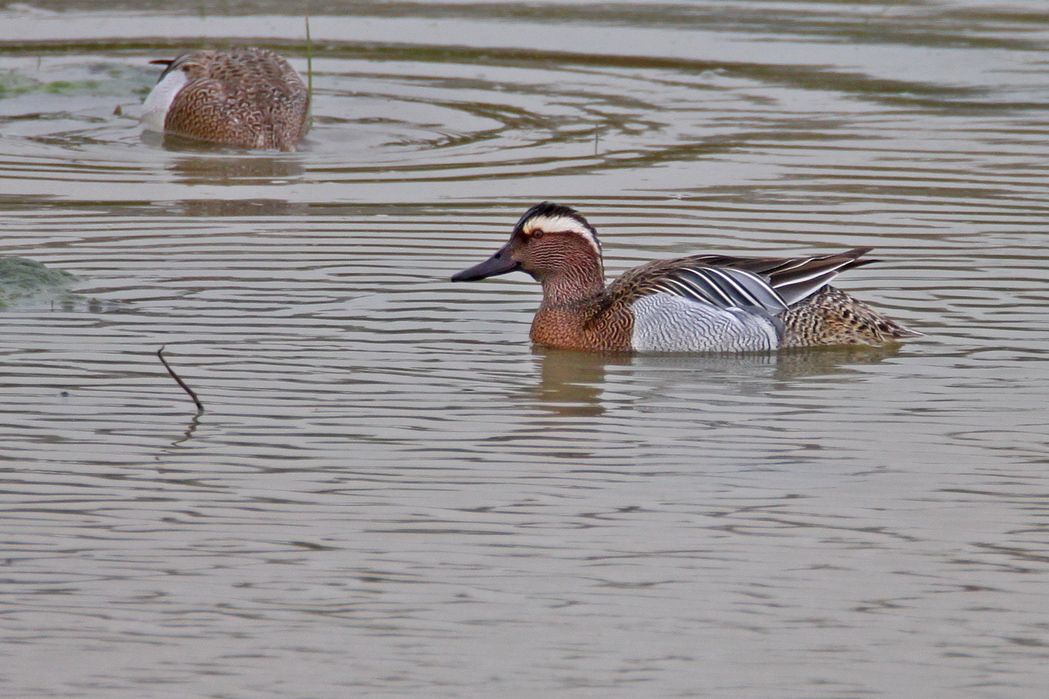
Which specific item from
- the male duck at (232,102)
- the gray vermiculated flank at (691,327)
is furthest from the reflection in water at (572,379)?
the male duck at (232,102)

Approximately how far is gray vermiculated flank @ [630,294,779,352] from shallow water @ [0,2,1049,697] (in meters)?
0.15

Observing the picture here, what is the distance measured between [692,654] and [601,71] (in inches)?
488

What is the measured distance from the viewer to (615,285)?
8.98 m

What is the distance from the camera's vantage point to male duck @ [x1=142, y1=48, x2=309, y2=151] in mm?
14047

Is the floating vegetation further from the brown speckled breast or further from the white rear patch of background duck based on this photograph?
the white rear patch of background duck

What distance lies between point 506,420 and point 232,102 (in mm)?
7755

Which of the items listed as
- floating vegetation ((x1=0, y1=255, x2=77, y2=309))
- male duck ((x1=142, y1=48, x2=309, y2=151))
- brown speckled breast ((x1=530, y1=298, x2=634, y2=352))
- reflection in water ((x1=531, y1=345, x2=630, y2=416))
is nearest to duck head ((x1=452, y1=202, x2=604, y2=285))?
brown speckled breast ((x1=530, y1=298, x2=634, y2=352))

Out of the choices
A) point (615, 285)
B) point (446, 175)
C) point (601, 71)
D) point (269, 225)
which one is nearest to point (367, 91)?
point (601, 71)

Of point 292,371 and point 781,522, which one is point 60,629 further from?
point 292,371

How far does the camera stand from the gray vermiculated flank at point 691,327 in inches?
338

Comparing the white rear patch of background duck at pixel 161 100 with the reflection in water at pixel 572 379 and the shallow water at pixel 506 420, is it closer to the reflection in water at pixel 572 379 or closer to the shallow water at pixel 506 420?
the shallow water at pixel 506 420

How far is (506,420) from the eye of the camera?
7.30 m

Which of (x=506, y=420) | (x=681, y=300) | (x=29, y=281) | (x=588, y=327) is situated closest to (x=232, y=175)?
(x=29, y=281)

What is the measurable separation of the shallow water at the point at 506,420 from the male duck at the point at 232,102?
35 centimetres
